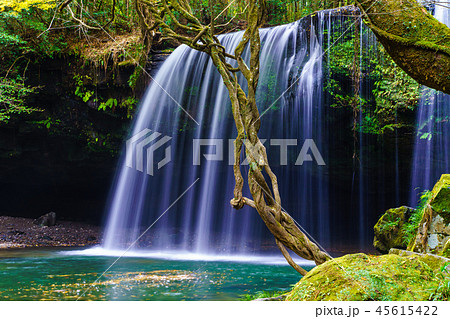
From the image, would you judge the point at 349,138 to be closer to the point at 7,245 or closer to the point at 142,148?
the point at 142,148

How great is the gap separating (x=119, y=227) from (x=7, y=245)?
108 inches

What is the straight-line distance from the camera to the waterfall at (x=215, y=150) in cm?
866

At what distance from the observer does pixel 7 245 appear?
9508mm

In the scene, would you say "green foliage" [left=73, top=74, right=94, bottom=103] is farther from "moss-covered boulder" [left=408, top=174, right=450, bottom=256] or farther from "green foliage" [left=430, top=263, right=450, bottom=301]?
"green foliage" [left=430, top=263, right=450, bottom=301]

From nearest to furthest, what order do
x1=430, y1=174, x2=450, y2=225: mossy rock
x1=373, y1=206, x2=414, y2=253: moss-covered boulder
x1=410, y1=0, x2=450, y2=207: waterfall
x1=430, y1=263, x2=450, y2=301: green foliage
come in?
x1=430, y1=263, x2=450, y2=301: green foliage, x1=430, y1=174, x2=450, y2=225: mossy rock, x1=373, y1=206, x2=414, y2=253: moss-covered boulder, x1=410, y1=0, x2=450, y2=207: waterfall

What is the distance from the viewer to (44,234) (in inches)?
432

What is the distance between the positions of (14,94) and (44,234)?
4.06 metres

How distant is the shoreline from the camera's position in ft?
33.1

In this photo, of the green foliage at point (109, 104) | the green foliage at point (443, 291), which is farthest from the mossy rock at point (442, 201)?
the green foliage at point (109, 104)

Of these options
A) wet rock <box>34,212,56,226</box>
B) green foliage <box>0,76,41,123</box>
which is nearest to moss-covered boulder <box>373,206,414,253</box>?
green foliage <box>0,76,41,123</box>

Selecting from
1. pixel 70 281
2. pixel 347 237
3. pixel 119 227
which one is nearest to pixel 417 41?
pixel 70 281

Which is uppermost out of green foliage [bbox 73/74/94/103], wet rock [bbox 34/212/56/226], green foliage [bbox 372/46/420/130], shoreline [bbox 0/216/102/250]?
green foliage [bbox 73/74/94/103]

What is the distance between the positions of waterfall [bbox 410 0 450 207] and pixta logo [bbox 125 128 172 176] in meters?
6.13
